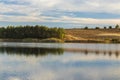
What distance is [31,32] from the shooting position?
135750mm

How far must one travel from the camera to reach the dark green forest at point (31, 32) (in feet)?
438

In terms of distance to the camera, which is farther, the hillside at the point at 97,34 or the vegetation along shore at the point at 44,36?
the hillside at the point at 97,34

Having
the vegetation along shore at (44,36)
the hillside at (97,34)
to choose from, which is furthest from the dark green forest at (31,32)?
the hillside at (97,34)

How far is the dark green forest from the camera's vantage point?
438ft

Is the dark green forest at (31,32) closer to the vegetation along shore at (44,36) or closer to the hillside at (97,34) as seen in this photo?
the vegetation along shore at (44,36)

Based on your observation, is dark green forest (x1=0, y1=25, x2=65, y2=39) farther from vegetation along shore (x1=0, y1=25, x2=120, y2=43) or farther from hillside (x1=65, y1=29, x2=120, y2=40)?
hillside (x1=65, y1=29, x2=120, y2=40)

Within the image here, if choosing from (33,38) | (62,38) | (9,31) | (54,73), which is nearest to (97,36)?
(62,38)

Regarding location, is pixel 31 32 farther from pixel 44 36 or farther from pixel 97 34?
pixel 97 34

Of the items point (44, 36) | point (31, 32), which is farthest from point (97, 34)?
point (31, 32)

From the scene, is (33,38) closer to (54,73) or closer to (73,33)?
(73,33)

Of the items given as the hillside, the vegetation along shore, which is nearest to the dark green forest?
the vegetation along shore

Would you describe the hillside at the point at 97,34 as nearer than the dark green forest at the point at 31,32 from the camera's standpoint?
No

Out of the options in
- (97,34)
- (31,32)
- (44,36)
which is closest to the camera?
(44,36)

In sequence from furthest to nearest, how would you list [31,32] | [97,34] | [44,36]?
[97,34], [31,32], [44,36]
